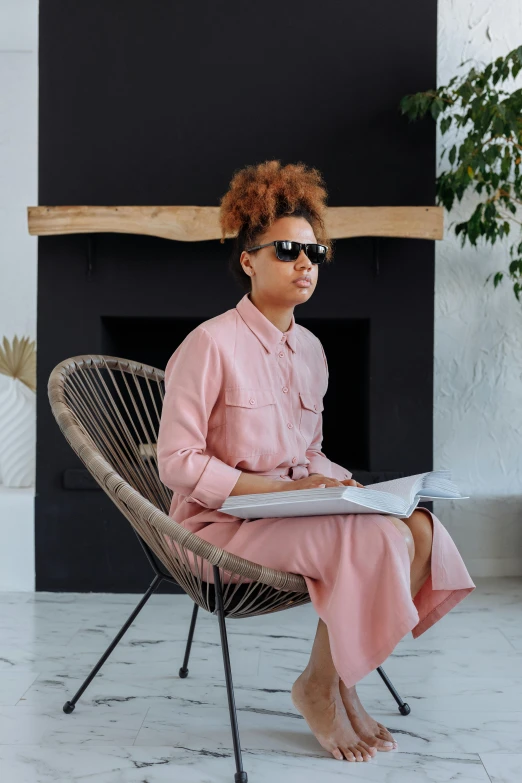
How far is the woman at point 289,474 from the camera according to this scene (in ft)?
4.96

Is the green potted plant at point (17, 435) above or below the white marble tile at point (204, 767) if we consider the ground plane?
above

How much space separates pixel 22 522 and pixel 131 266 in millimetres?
1015

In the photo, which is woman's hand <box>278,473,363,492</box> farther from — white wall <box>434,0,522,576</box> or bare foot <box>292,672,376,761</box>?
white wall <box>434,0,522,576</box>

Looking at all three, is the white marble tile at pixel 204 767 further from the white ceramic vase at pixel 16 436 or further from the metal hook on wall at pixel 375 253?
the metal hook on wall at pixel 375 253

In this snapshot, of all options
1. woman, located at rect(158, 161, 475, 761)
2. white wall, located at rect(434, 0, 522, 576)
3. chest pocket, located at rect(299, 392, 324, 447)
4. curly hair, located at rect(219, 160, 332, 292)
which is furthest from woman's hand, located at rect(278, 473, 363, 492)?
white wall, located at rect(434, 0, 522, 576)

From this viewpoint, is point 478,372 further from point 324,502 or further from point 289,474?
point 324,502

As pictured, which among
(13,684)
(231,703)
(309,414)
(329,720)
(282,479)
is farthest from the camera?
(13,684)

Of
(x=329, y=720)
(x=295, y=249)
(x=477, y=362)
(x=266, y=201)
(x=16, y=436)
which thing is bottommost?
(x=329, y=720)

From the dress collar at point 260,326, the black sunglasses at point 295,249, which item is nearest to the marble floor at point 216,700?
the dress collar at point 260,326

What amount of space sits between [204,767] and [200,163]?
2.11 metres

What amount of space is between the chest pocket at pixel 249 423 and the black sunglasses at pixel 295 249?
0.29 meters

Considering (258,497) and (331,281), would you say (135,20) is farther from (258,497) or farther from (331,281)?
(258,497)

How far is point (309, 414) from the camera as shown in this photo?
1.92 m

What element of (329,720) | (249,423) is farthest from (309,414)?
(329,720)
